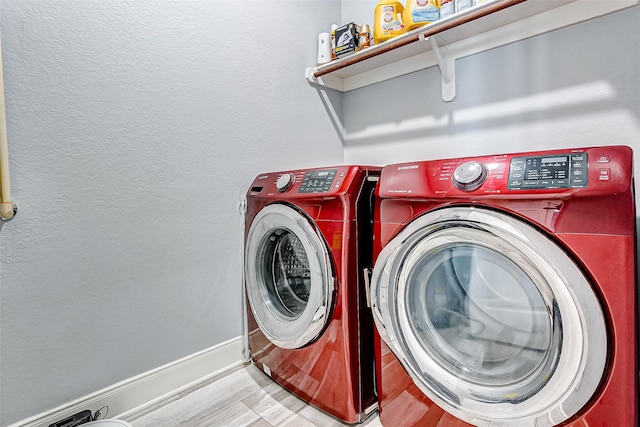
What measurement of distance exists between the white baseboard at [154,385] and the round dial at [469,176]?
135 cm

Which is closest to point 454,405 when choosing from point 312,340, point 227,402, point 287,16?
point 312,340

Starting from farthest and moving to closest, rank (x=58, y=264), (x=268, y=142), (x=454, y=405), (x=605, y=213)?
(x=268, y=142) < (x=58, y=264) < (x=454, y=405) < (x=605, y=213)

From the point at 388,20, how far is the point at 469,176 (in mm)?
1134

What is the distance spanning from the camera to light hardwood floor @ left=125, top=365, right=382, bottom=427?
134cm

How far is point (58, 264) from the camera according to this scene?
4.07 feet

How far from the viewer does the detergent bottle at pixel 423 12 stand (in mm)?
1547

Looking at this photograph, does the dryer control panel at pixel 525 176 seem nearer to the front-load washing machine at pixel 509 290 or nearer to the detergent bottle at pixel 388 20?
the front-load washing machine at pixel 509 290

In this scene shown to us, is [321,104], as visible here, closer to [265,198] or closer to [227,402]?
[265,198]

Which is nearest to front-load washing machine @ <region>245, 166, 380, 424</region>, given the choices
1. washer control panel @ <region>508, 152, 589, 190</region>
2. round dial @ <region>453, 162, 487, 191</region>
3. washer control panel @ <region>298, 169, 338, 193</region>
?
washer control panel @ <region>298, 169, 338, 193</region>

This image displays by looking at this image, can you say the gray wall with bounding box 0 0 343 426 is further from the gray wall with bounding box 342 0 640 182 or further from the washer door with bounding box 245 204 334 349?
the gray wall with bounding box 342 0 640 182

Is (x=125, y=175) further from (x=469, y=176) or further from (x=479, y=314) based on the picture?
(x=479, y=314)

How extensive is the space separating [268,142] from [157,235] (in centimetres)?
75

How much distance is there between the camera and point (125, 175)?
138 cm

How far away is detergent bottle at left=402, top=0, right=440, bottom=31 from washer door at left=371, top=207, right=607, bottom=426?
1.02m
